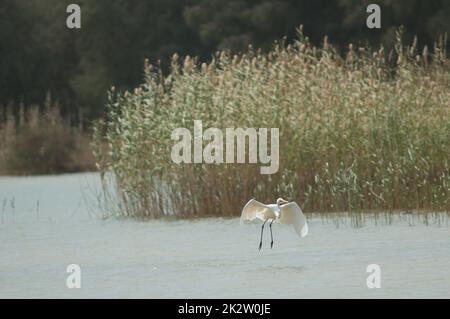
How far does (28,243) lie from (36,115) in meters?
11.4

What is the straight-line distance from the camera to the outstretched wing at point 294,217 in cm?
915

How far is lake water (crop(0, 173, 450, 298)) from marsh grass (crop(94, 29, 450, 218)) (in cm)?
42

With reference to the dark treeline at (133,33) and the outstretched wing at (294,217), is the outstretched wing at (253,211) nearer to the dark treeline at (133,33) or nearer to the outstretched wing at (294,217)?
the outstretched wing at (294,217)

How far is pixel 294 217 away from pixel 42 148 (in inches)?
505

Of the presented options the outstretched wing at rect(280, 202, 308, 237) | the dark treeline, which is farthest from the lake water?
the dark treeline

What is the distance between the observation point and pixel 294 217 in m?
9.17

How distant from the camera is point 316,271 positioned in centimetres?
852

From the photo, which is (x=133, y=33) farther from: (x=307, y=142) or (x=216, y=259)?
(x=216, y=259)

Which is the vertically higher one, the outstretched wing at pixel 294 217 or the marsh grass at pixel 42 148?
the marsh grass at pixel 42 148

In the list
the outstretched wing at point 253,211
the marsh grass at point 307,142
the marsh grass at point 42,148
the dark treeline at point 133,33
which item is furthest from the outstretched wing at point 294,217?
the dark treeline at point 133,33

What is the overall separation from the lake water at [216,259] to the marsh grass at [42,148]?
8.19 m

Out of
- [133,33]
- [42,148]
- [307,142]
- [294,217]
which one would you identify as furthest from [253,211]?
[133,33]
